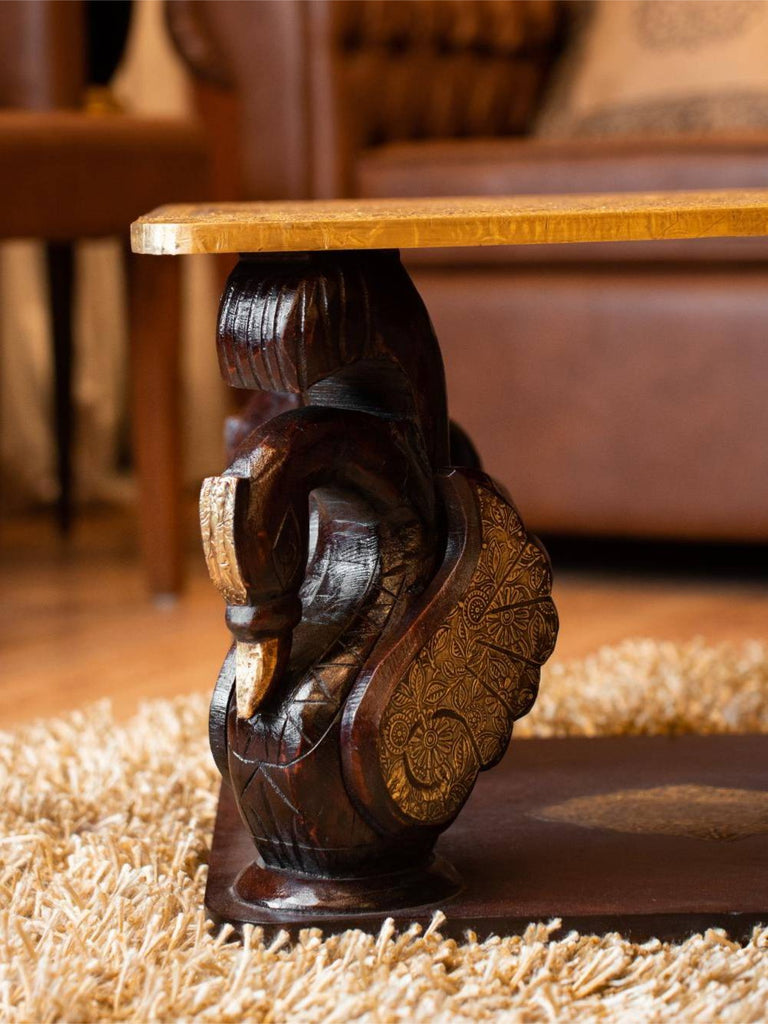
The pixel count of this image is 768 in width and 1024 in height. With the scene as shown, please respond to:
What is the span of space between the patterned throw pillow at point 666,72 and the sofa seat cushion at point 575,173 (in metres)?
0.25

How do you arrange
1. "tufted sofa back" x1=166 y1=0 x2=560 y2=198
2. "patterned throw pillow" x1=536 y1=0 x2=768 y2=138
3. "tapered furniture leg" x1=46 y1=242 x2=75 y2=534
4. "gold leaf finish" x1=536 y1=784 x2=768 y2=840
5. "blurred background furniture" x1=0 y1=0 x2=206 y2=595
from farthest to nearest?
1. "tapered furniture leg" x1=46 y1=242 x2=75 y2=534
2. "patterned throw pillow" x1=536 y1=0 x2=768 y2=138
3. "tufted sofa back" x1=166 y1=0 x2=560 y2=198
4. "blurred background furniture" x1=0 y1=0 x2=206 y2=595
5. "gold leaf finish" x1=536 y1=784 x2=768 y2=840

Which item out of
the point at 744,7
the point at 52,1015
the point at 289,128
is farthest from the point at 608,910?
the point at 744,7

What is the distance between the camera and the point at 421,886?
33.2 inches

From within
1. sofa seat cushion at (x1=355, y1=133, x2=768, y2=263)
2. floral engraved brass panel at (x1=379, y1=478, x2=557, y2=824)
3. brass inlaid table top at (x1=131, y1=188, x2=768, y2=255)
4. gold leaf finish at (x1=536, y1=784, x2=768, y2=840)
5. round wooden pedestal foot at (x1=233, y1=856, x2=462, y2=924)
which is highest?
brass inlaid table top at (x1=131, y1=188, x2=768, y2=255)

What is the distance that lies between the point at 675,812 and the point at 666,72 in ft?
4.27

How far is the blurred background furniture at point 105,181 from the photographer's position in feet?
5.26

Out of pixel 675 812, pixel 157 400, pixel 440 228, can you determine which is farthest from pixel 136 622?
pixel 440 228

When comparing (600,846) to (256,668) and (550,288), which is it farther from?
(550,288)

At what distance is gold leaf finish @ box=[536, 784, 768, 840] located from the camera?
0.92 meters

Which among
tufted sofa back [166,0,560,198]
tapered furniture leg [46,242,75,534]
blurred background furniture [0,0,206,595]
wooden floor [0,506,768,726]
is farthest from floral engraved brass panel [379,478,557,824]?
tapered furniture leg [46,242,75,534]

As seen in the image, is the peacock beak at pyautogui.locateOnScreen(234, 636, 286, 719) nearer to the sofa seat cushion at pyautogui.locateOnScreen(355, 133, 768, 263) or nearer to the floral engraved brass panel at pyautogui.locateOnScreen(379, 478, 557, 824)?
the floral engraved brass panel at pyautogui.locateOnScreen(379, 478, 557, 824)

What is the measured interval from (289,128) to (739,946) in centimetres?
130

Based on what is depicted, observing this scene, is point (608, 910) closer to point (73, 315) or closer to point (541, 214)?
point (541, 214)

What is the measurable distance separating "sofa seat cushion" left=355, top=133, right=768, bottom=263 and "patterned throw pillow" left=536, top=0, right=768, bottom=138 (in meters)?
0.25
